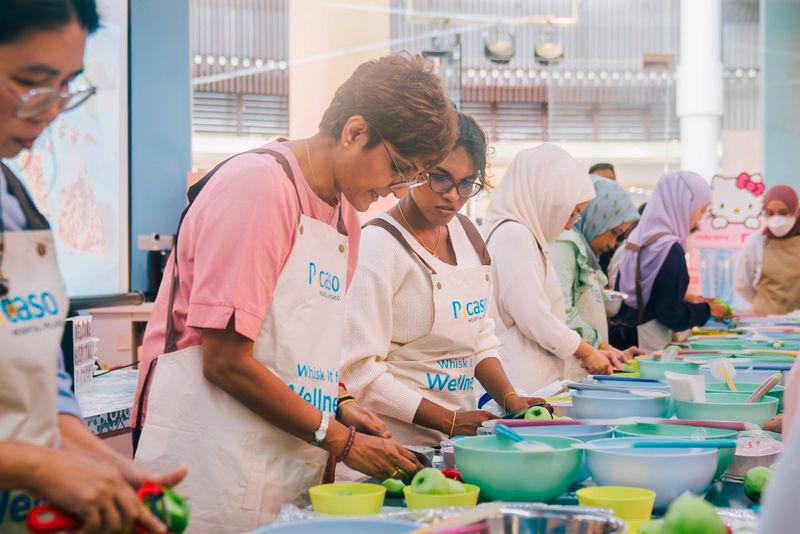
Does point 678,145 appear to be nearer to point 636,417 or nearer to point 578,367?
point 578,367

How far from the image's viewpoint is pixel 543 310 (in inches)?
119

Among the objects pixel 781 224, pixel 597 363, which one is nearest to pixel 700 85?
pixel 781 224

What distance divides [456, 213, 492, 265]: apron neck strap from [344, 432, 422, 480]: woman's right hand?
101 centimetres

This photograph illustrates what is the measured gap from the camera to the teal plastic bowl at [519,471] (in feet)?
4.41

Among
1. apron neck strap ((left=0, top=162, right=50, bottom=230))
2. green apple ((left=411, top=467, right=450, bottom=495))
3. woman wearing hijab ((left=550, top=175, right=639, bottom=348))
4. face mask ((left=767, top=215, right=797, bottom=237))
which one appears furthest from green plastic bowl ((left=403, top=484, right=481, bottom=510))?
face mask ((left=767, top=215, right=797, bottom=237))

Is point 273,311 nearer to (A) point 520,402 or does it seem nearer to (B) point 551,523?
(B) point 551,523

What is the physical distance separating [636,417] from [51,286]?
1227 mm

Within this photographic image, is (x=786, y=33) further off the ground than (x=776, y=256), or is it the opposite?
(x=786, y=33)

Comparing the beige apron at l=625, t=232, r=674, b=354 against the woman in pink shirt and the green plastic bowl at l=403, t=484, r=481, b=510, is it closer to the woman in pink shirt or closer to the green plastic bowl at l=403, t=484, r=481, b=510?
the woman in pink shirt

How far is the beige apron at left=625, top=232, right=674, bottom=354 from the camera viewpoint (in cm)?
432

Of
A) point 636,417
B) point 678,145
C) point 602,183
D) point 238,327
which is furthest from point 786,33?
point 238,327

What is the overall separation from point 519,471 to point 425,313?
95 cm

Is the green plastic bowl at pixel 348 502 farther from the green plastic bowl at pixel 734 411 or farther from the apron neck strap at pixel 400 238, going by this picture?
the apron neck strap at pixel 400 238

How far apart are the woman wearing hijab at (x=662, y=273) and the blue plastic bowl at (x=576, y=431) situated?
107 inches
